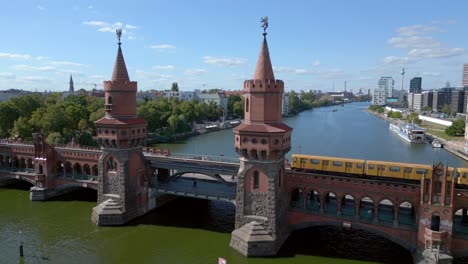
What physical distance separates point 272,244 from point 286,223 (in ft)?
10.9

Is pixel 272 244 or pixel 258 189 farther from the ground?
pixel 258 189

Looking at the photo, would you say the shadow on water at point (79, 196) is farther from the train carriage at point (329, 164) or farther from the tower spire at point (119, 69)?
the train carriage at point (329, 164)

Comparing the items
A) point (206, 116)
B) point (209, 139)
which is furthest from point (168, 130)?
point (206, 116)

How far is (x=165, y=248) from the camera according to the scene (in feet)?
104

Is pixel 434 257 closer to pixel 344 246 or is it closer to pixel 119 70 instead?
pixel 344 246

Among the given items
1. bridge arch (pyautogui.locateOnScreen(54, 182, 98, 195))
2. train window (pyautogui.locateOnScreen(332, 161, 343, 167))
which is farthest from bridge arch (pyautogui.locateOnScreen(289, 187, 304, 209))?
bridge arch (pyautogui.locateOnScreen(54, 182, 98, 195))

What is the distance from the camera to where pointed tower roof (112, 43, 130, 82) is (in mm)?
37594

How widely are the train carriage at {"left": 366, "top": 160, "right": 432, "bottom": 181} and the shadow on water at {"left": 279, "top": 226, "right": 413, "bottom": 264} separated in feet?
20.3

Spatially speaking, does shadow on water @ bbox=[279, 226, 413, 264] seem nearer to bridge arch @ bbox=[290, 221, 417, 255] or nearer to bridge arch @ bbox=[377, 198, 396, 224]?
bridge arch @ bbox=[290, 221, 417, 255]

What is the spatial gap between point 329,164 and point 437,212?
9313 mm

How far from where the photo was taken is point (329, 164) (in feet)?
108

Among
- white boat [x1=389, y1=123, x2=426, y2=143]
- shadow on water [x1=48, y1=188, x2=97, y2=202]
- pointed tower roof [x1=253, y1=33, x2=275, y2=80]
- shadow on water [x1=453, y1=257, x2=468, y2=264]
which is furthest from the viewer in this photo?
white boat [x1=389, y1=123, x2=426, y2=143]

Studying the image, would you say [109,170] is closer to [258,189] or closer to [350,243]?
[258,189]

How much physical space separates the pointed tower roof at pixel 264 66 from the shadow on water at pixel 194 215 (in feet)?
49.4
